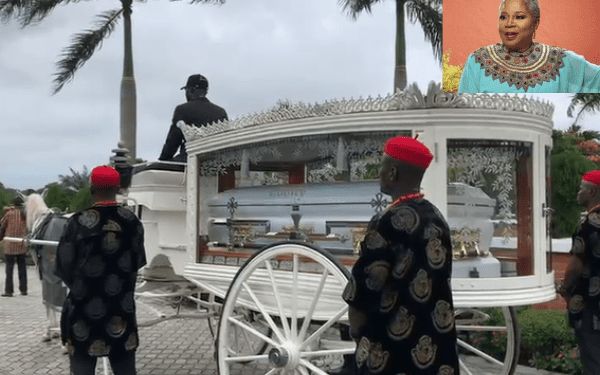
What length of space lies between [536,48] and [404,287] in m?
3.37

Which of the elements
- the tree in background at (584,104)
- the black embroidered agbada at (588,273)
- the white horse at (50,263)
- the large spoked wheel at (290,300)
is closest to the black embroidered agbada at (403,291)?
the large spoked wheel at (290,300)

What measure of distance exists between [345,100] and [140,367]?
140 inches

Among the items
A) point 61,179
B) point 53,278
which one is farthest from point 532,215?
point 61,179

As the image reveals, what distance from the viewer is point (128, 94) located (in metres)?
16.2

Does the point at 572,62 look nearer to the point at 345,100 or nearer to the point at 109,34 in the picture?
the point at 345,100

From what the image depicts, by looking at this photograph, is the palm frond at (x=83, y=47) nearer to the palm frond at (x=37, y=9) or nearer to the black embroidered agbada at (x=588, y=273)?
the palm frond at (x=37, y=9)

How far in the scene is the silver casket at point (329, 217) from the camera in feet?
12.5

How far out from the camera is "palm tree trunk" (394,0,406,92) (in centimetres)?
1404

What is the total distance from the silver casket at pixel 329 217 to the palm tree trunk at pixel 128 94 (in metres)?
11.3

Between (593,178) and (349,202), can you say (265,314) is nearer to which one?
(349,202)

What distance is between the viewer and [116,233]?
404cm

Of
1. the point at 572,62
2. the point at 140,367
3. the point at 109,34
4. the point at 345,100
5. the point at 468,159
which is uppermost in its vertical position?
the point at 109,34

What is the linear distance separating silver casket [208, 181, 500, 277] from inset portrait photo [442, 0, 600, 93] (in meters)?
1.88

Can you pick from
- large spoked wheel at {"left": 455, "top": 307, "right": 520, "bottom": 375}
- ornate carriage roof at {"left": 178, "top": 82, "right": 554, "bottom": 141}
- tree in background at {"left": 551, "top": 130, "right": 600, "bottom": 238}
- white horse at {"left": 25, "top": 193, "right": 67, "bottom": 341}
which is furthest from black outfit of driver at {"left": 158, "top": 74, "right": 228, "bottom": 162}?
tree in background at {"left": 551, "top": 130, "right": 600, "bottom": 238}
